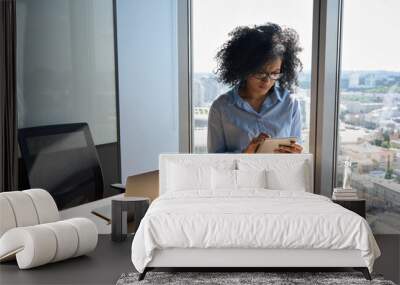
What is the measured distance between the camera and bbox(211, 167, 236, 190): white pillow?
6.14 m

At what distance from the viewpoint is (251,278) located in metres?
4.89

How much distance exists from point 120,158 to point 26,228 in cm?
217

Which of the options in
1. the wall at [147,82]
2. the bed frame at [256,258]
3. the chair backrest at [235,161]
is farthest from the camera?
the wall at [147,82]

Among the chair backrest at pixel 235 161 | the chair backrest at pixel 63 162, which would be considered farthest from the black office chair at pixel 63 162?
the chair backrest at pixel 235 161

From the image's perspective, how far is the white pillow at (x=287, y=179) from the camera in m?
6.22

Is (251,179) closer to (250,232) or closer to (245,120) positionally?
(245,120)

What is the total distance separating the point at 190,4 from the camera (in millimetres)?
7059

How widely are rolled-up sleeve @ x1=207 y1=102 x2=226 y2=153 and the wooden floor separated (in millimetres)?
1861

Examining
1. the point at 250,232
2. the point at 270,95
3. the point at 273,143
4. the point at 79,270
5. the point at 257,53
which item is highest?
the point at 257,53

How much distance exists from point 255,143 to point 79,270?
2814 mm

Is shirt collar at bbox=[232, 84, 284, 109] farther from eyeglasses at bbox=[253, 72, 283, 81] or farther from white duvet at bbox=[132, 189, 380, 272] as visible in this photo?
white duvet at bbox=[132, 189, 380, 272]

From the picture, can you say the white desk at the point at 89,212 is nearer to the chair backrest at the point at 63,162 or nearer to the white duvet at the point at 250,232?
the chair backrest at the point at 63,162

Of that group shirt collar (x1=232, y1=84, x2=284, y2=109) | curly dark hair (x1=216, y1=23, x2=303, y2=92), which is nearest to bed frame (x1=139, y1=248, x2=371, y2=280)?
shirt collar (x1=232, y1=84, x2=284, y2=109)

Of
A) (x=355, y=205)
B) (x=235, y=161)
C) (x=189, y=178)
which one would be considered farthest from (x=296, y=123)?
(x=189, y=178)
